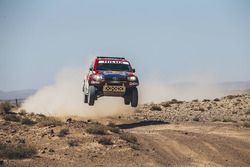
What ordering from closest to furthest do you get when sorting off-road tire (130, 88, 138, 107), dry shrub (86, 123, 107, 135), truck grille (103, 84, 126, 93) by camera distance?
dry shrub (86, 123, 107, 135), truck grille (103, 84, 126, 93), off-road tire (130, 88, 138, 107)

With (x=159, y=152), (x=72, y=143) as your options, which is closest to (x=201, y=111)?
(x=159, y=152)

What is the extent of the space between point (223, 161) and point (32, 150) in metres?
5.69

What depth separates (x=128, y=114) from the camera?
29.9 metres

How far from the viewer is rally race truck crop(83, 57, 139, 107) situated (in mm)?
22734

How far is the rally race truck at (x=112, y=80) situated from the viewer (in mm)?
22734

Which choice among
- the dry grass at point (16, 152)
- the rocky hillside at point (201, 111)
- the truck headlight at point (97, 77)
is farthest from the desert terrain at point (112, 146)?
the rocky hillside at point (201, 111)

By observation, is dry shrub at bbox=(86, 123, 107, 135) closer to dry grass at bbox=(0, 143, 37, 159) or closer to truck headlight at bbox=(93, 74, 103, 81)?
dry grass at bbox=(0, 143, 37, 159)

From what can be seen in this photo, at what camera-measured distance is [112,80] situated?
2272 cm

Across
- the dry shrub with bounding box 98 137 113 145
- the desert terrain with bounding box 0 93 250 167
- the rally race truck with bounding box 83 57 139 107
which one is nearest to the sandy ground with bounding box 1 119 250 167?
the desert terrain with bounding box 0 93 250 167

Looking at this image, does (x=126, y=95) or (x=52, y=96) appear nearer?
(x=126, y=95)

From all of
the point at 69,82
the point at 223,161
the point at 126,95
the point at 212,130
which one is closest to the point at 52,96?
the point at 69,82

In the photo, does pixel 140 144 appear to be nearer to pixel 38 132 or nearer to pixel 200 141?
pixel 200 141

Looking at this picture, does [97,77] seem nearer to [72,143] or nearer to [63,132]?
[63,132]

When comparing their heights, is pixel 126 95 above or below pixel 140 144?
above
